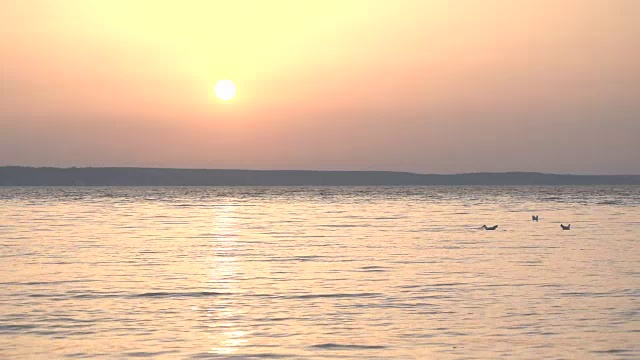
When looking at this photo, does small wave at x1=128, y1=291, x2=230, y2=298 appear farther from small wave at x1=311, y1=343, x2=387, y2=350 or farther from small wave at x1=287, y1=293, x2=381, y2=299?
small wave at x1=311, y1=343, x2=387, y2=350

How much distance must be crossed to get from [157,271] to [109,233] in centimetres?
2287

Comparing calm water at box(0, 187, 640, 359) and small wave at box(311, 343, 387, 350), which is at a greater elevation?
calm water at box(0, 187, 640, 359)

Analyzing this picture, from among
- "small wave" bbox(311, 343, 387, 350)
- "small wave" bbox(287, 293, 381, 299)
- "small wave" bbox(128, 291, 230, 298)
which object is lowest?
"small wave" bbox(311, 343, 387, 350)

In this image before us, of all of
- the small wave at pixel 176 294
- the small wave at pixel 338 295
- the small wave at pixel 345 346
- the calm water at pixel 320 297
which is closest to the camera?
the small wave at pixel 345 346

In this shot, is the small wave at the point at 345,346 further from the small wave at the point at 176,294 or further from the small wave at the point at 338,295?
the small wave at the point at 176,294

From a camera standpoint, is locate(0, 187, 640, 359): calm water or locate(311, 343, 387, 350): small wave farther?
locate(0, 187, 640, 359): calm water

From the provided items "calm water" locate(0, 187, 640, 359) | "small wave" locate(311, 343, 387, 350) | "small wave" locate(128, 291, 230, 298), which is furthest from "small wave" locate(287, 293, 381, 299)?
"small wave" locate(311, 343, 387, 350)

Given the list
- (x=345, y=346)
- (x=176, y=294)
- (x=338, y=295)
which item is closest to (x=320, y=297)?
(x=338, y=295)

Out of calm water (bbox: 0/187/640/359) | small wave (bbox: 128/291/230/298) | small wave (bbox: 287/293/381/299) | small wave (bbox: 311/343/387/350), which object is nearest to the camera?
small wave (bbox: 311/343/387/350)

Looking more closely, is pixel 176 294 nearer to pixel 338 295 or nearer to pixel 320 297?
pixel 320 297

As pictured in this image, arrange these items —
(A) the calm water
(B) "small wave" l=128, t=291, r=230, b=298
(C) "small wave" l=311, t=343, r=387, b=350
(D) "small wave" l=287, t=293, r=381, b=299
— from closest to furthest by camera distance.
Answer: (C) "small wave" l=311, t=343, r=387, b=350 < (A) the calm water < (D) "small wave" l=287, t=293, r=381, b=299 < (B) "small wave" l=128, t=291, r=230, b=298

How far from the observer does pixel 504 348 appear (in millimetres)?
19672

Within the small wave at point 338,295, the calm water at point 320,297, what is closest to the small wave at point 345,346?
the calm water at point 320,297

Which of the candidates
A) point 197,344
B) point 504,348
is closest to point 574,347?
point 504,348
